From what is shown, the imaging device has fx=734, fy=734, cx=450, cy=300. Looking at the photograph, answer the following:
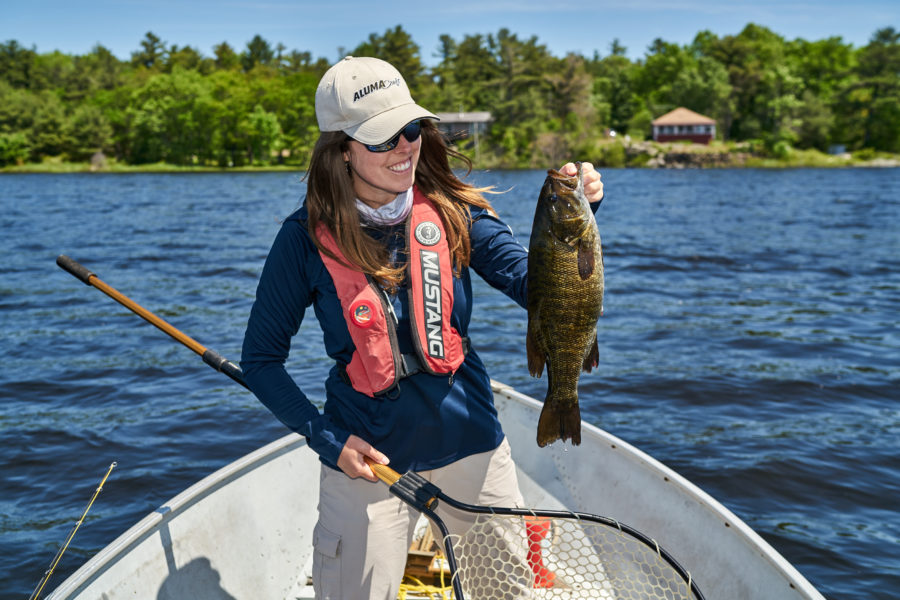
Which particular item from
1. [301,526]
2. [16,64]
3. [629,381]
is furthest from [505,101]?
[301,526]

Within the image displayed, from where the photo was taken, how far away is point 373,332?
2779 millimetres

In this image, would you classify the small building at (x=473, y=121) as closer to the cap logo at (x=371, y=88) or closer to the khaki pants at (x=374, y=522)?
the cap logo at (x=371, y=88)

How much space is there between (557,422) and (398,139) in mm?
1224

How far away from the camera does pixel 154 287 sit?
1723 cm

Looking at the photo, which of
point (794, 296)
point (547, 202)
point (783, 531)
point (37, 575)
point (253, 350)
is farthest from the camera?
point (794, 296)

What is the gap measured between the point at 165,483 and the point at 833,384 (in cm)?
896

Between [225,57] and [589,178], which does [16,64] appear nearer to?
[225,57]

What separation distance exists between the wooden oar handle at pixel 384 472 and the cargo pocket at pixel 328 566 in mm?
316

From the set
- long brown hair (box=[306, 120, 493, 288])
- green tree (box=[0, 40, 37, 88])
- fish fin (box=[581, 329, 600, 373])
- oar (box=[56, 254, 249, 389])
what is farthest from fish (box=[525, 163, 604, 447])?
green tree (box=[0, 40, 37, 88])

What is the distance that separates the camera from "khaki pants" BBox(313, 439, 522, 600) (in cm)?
277

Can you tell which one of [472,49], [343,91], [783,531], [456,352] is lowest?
[783,531]

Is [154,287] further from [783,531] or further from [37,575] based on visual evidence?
[783,531]

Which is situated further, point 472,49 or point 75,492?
point 472,49

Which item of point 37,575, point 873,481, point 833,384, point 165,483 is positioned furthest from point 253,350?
point 833,384
